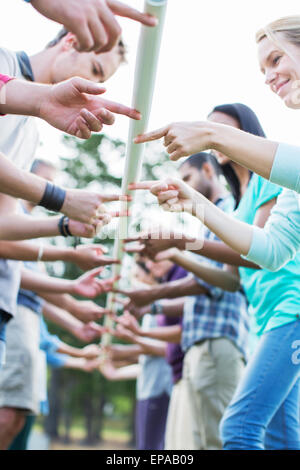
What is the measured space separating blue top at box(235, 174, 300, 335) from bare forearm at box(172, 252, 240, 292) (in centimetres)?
40

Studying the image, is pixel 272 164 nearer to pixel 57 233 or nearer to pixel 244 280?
pixel 244 280

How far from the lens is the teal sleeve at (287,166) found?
57.2 inches

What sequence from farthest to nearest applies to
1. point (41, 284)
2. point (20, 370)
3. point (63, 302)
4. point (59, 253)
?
point (63, 302) → point (41, 284) → point (20, 370) → point (59, 253)

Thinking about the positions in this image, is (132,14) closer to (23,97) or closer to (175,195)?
(23,97)

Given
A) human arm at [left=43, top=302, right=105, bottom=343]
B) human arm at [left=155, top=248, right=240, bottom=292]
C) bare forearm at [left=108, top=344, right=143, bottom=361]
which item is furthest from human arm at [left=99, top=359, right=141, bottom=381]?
human arm at [left=155, top=248, right=240, bottom=292]

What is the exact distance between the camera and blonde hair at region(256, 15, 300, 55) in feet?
5.67

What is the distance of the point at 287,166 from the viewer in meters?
1.45

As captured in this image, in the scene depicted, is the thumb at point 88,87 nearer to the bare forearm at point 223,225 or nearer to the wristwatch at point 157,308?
the bare forearm at point 223,225

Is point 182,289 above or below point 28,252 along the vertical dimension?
below

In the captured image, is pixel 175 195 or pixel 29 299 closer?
pixel 175 195

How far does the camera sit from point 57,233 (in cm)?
220

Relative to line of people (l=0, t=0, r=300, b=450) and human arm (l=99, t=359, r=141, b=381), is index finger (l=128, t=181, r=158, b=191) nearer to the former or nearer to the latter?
line of people (l=0, t=0, r=300, b=450)

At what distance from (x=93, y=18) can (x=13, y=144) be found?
3.21ft

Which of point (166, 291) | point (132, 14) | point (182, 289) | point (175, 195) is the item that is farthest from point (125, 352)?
point (132, 14)
